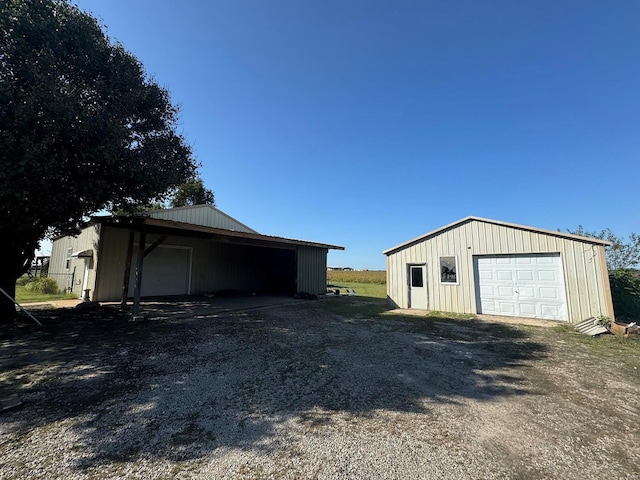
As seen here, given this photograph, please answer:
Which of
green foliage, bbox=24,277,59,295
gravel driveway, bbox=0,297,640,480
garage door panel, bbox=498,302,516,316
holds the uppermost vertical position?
green foliage, bbox=24,277,59,295

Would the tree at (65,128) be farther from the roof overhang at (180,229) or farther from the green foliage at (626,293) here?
the green foliage at (626,293)

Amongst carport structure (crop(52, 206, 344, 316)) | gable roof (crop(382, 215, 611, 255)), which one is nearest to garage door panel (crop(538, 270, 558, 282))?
gable roof (crop(382, 215, 611, 255))

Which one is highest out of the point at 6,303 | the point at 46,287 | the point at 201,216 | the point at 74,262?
the point at 201,216

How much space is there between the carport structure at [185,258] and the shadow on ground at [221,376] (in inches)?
101

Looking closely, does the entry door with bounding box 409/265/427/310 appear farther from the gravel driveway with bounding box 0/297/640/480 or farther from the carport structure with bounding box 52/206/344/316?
the carport structure with bounding box 52/206/344/316

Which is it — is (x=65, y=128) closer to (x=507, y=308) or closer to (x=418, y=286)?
(x=418, y=286)

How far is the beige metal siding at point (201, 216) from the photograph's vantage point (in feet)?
44.3

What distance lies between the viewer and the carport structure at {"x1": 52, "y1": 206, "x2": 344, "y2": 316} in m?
8.54

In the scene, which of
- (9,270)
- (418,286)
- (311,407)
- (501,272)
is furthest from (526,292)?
(9,270)

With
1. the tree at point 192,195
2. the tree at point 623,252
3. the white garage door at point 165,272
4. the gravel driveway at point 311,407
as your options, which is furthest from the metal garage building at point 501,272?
the tree at point 192,195

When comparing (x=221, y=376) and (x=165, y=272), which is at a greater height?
(x=165, y=272)

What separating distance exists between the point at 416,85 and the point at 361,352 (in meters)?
9.50

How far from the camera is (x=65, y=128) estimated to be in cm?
577

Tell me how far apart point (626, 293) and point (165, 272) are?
17392mm
